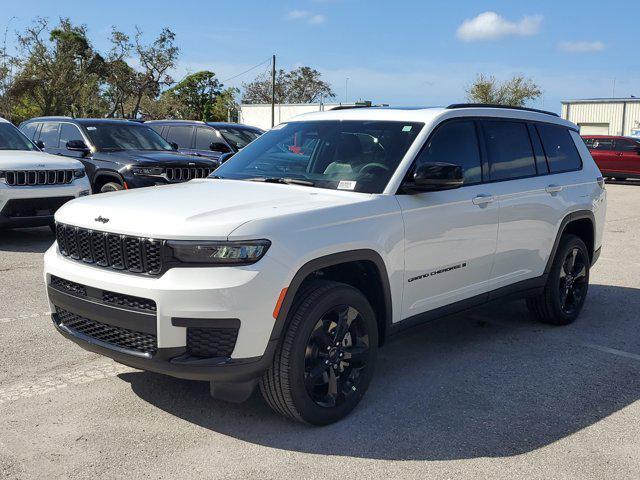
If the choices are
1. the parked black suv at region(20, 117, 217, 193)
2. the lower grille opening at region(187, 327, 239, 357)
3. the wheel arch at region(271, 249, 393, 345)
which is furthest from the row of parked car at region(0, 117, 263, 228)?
the lower grille opening at region(187, 327, 239, 357)

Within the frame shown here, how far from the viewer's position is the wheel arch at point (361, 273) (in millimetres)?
3854

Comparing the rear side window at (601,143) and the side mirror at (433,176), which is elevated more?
the rear side window at (601,143)

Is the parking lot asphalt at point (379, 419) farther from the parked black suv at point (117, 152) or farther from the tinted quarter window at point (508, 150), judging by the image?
the parked black suv at point (117, 152)

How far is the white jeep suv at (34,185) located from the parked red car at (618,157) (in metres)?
20.0

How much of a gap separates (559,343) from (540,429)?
1.90m

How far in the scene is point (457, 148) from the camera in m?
5.11

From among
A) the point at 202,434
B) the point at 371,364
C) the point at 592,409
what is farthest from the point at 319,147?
the point at 592,409

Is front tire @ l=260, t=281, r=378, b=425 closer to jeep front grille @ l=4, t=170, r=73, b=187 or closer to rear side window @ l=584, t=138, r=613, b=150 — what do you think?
jeep front grille @ l=4, t=170, r=73, b=187

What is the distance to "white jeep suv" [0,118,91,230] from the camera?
9180 mm

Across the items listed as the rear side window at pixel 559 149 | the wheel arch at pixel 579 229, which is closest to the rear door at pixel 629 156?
the wheel arch at pixel 579 229

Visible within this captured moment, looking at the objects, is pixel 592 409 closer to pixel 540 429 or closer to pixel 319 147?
pixel 540 429

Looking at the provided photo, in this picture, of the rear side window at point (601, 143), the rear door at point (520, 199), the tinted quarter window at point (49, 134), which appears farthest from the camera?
the rear side window at point (601, 143)

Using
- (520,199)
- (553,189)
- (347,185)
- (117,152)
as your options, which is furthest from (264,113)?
(347,185)

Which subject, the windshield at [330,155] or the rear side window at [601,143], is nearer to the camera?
the windshield at [330,155]
